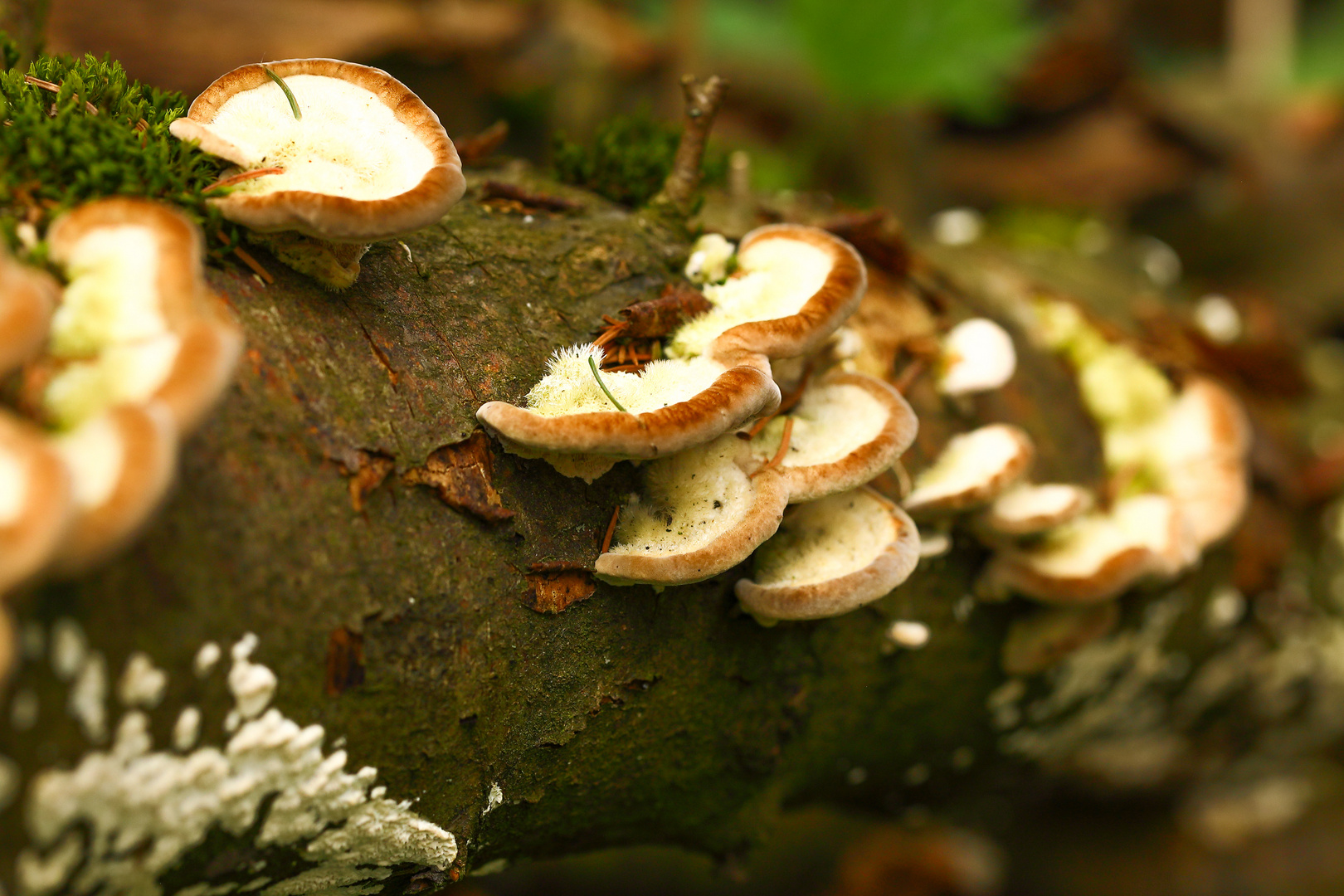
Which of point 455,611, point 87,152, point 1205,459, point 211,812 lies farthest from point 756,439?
point 1205,459

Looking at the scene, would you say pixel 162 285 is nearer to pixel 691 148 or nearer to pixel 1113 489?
pixel 691 148

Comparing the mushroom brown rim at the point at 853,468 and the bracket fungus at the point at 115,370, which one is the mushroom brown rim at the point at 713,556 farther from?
the bracket fungus at the point at 115,370

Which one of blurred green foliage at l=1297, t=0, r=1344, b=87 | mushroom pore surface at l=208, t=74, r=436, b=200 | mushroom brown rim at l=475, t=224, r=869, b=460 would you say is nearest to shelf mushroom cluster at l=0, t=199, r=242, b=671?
mushroom pore surface at l=208, t=74, r=436, b=200

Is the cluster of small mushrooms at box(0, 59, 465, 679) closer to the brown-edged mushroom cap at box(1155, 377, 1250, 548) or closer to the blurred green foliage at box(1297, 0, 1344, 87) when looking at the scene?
the brown-edged mushroom cap at box(1155, 377, 1250, 548)

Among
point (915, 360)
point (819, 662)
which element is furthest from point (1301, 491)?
point (819, 662)

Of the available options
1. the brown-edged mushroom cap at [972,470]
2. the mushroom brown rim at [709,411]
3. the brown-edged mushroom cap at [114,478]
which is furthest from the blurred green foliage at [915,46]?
the brown-edged mushroom cap at [114,478]

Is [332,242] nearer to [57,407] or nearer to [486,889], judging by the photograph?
[57,407]

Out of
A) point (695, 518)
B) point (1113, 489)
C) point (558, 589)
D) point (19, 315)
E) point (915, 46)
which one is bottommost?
point (1113, 489)
